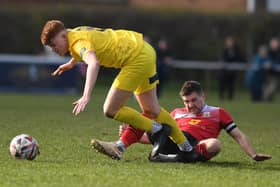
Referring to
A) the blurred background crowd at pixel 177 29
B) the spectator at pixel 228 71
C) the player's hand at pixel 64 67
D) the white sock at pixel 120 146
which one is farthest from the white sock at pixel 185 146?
the blurred background crowd at pixel 177 29

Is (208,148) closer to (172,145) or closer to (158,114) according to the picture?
(172,145)

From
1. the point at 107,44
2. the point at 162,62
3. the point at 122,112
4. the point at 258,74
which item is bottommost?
the point at 258,74

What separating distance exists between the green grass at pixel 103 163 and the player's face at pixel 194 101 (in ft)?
2.06

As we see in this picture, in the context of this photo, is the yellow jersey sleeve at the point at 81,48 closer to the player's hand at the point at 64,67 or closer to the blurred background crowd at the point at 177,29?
the player's hand at the point at 64,67

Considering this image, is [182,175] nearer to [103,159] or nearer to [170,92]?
[103,159]

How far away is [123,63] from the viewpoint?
9.98 m

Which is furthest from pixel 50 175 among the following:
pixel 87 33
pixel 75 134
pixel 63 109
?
pixel 63 109

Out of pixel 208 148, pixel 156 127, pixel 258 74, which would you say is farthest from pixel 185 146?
pixel 258 74

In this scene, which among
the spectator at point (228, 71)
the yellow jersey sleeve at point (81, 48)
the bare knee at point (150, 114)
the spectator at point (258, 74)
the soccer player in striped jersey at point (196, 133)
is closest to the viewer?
the yellow jersey sleeve at point (81, 48)

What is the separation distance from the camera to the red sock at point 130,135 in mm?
10219

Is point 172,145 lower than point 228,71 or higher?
higher

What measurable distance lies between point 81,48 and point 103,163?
1262 mm

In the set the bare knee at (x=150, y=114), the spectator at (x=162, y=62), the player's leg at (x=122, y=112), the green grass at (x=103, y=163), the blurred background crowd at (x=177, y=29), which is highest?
the player's leg at (x=122, y=112)

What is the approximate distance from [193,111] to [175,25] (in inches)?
1013
